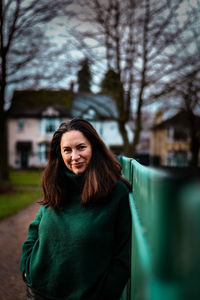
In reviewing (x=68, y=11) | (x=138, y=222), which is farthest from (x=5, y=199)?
(x=138, y=222)

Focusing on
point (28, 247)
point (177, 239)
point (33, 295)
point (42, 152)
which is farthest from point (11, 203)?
point (42, 152)

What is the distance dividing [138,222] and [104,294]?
571 mm

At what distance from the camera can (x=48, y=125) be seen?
3953cm

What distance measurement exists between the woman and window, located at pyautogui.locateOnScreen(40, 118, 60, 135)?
37628 mm

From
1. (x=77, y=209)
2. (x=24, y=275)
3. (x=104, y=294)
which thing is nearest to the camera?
(x=104, y=294)

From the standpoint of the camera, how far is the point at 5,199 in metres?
11.9

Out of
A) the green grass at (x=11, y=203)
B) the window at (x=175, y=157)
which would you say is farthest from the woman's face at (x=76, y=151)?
the window at (x=175, y=157)

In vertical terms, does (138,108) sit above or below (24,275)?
above

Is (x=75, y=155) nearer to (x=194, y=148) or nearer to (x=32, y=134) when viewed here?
(x=194, y=148)

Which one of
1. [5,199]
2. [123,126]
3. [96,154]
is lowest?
[5,199]

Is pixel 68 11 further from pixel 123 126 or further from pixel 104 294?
pixel 104 294

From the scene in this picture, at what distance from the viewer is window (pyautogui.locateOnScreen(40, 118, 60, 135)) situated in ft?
129

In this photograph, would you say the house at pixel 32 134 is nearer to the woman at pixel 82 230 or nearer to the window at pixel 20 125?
the window at pixel 20 125

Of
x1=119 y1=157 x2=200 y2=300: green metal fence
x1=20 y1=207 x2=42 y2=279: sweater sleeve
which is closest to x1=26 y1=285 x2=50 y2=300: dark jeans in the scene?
x1=20 y1=207 x2=42 y2=279: sweater sleeve
